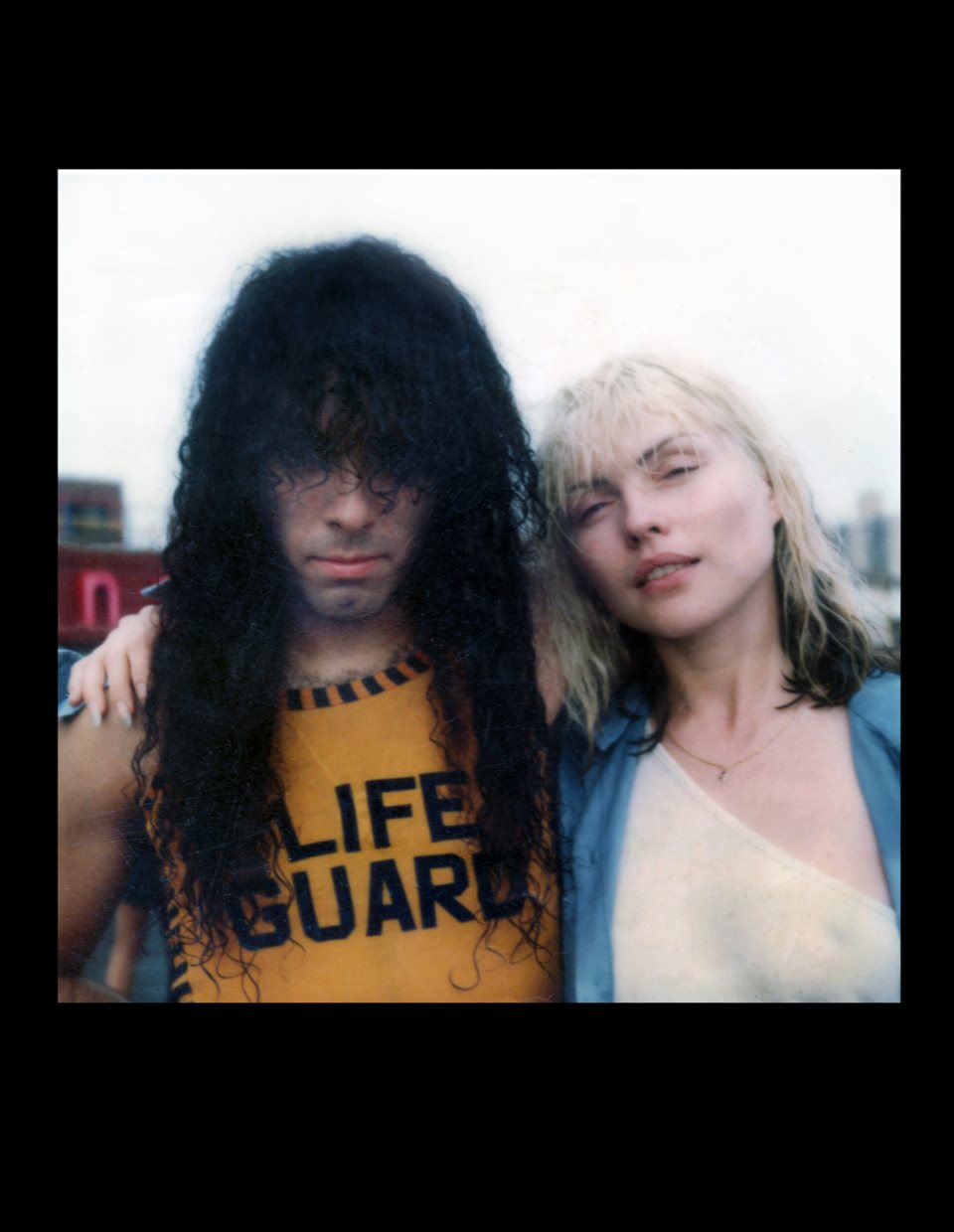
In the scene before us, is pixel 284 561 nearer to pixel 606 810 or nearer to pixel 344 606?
pixel 344 606

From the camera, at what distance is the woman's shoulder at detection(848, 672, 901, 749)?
8.00 feet

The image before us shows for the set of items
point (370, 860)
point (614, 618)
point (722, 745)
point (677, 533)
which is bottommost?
point (370, 860)

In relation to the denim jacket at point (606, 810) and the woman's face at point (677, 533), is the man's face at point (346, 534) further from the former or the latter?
the denim jacket at point (606, 810)

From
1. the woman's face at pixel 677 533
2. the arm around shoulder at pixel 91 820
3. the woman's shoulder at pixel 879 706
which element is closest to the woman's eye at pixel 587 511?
the woman's face at pixel 677 533

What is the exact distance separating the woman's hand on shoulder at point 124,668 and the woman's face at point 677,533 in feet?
3.61

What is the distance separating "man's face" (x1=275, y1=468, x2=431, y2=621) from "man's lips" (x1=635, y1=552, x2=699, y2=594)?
56 cm

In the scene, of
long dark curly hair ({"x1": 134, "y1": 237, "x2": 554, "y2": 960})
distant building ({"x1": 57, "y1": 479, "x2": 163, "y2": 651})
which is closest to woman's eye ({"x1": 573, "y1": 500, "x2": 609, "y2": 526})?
long dark curly hair ({"x1": 134, "y1": 237, "x2": 554, "y2": 960})

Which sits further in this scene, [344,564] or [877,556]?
[877,556]

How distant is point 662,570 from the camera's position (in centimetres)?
235

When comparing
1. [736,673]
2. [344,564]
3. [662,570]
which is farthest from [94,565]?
[736,673]

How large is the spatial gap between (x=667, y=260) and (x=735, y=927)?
5.54ft

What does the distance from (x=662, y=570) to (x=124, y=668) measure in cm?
137

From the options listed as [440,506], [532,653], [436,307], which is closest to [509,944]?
[532,653]

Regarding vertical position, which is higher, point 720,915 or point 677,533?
point 677,533
